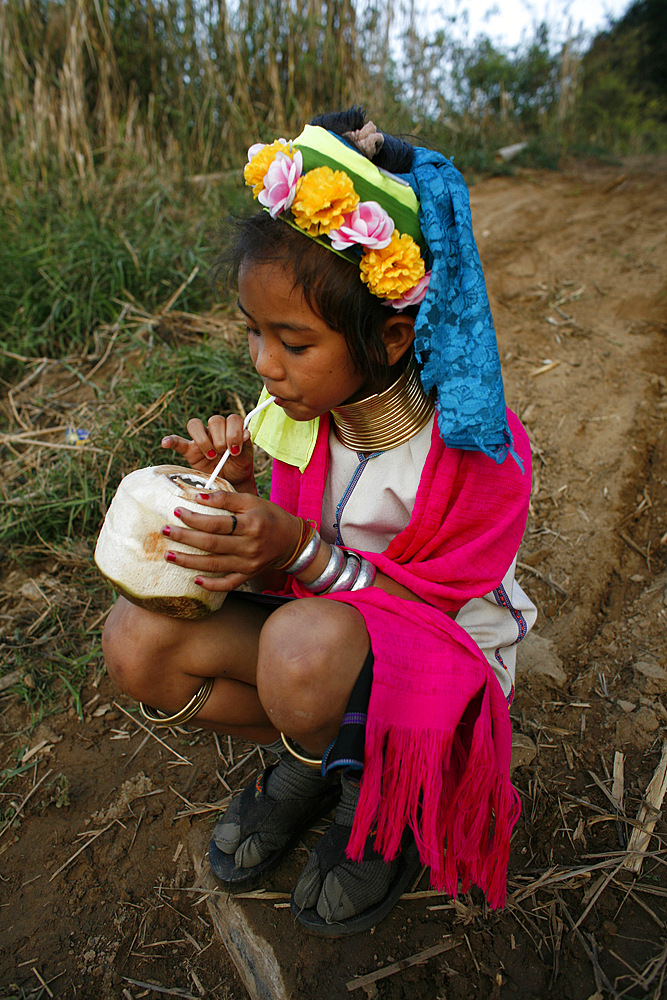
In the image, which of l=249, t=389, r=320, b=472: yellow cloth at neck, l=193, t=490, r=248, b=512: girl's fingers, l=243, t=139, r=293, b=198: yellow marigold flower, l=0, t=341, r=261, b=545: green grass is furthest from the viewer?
l=0, t=341, r=261, b=545: green grass

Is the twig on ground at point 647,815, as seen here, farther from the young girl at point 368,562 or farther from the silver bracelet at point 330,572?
the silver bracelet at point 330,572

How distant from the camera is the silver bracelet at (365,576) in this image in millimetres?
1447

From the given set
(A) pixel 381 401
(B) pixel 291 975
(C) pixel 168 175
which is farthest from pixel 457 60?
(B) pixel 291 975

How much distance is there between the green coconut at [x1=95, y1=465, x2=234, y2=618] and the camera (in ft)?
3.96

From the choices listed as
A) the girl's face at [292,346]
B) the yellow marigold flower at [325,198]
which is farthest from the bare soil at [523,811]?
the yellow marigold flower at [325,198]

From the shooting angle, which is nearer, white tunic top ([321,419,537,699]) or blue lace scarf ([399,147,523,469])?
blue lace scarf ([399,147,523,469])

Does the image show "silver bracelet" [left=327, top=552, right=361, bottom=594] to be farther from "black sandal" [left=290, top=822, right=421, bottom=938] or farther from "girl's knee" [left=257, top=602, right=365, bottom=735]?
"black sandal" [left=290, top=822, right=421, bottom=938]

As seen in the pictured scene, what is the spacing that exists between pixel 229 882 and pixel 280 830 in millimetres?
164

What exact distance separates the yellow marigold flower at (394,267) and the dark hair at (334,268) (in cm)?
5

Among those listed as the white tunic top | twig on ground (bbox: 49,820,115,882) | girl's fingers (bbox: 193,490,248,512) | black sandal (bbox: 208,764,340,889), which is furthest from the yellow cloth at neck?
twig on ground (bbox: 49,820,115,882)

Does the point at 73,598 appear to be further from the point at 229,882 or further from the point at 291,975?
the point at 291,975

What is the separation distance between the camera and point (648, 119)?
976 cm

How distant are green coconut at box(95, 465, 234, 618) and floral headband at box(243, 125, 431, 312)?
58 cm

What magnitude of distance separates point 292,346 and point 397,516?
0.50m
